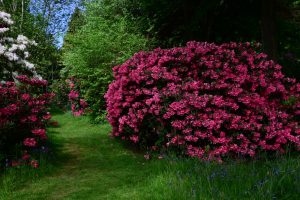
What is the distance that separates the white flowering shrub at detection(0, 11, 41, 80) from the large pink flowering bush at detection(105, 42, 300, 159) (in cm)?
395

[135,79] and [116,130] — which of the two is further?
[116,130]

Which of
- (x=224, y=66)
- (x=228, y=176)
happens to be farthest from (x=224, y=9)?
(x=228, y=176)

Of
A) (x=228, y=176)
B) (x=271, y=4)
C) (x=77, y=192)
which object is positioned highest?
(x=271, y=4)

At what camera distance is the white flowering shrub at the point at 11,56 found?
41.2 feet

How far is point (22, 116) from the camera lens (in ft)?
27.9

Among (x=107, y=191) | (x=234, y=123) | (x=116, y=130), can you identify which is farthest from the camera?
(x=116, y=130)

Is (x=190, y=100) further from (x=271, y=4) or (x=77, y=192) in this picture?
(x=271, y=4)

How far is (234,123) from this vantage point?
8352 mm

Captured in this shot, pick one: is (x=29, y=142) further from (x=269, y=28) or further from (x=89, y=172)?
(x=269, y=28)

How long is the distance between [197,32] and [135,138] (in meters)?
5.98

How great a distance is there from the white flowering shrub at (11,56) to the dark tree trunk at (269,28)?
7250mm

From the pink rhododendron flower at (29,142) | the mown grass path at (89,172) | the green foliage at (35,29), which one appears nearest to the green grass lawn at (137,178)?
the mown grass path at (89,172)

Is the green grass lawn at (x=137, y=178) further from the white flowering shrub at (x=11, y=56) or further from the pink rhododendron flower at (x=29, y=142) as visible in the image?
the white flowering shrub at (x=11, y=56)

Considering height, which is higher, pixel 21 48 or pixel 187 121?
pixel 21 48
